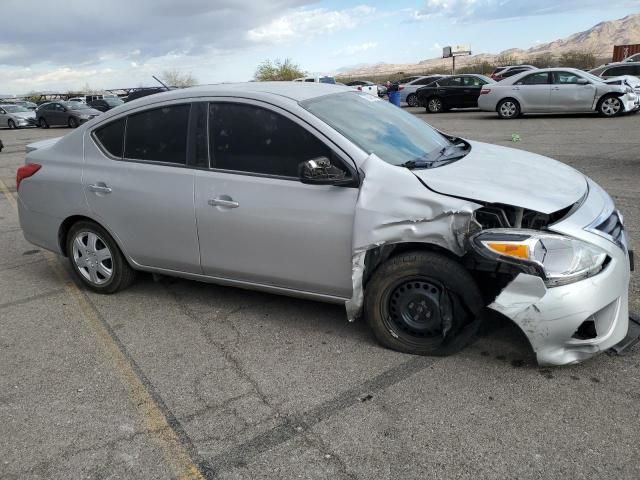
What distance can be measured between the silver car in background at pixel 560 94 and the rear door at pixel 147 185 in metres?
15.3

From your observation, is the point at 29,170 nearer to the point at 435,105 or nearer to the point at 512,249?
the point at 512,249

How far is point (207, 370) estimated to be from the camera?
3.50 m

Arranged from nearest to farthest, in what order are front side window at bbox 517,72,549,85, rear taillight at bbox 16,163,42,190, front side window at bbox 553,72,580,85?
1. rear taillight at bbox 16,163,42,190
2. front side window at bbox 553,72,580,85
3. front side window at bbox 517,72,549,85

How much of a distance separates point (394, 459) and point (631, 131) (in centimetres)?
1295

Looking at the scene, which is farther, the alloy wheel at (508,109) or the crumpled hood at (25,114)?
the crumpled hood at (25,114)

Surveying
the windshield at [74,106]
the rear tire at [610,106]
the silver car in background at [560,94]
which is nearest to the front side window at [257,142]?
the silver car in background at [560,94]

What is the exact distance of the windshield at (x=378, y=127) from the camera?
11.9 ft

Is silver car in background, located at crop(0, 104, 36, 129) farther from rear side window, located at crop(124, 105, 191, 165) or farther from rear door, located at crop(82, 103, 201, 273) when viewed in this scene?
rear side window, located at crop(124, 105, 191, 165)

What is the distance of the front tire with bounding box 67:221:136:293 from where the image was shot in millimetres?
4590

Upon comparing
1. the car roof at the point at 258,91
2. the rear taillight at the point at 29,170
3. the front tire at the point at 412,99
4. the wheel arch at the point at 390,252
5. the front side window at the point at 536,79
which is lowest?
the wheel arch at the point at 390,252

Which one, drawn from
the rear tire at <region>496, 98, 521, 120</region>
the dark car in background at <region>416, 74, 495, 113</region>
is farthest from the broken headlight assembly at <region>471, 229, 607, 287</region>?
the dark car in background at <region>416, 74, 495, 113</region>

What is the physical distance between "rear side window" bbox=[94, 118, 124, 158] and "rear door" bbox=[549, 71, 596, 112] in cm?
1536

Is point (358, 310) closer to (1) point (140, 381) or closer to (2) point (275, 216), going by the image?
(2) point (275, 216)

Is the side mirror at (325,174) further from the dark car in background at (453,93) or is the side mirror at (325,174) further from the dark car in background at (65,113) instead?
the dark car in background at (65,113)
